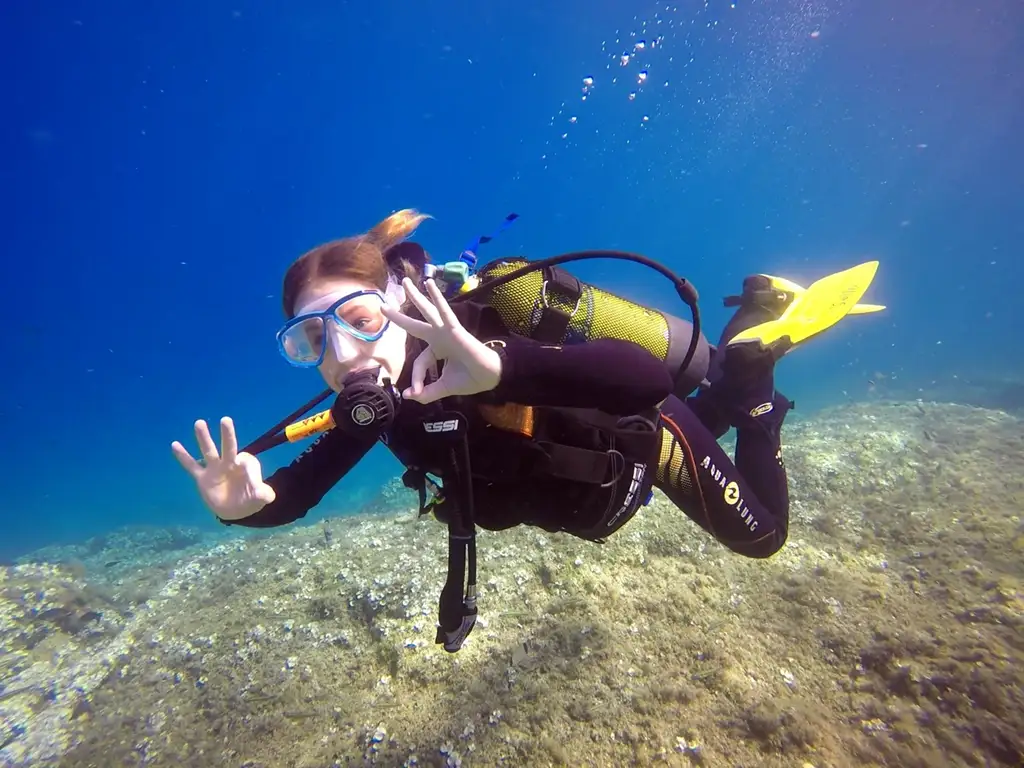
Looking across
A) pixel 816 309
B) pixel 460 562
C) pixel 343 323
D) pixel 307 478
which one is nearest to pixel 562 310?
pixel 343 323

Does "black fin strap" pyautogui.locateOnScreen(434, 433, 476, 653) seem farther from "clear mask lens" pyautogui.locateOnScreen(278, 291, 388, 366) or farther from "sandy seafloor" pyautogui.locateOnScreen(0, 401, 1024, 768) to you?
"sandy seafloor" pyautogui.locateOnScreen(0, 401, 1024, 768)

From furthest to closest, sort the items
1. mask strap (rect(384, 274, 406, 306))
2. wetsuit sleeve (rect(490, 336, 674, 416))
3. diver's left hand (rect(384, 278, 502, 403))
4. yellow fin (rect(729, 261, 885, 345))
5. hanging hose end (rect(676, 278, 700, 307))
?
yellow fin (rect(729, 261, 885, 345))
mask strap (rect(384, 274, 406, 306))
hanging hose end (rect(676, 278, 700, 307))
wetsuit sleeve (rect(490, 336, 674, 416))
diver's left hand (rect(384, 278, 502, 403))

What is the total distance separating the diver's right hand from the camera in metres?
2.27

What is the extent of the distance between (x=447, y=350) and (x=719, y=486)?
260 centimetres

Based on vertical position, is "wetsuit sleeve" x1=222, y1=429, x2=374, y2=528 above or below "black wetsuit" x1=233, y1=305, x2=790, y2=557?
above

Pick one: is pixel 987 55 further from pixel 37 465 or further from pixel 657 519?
pixel 37 465

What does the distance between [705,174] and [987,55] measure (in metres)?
56.7

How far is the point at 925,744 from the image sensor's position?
2.85 m

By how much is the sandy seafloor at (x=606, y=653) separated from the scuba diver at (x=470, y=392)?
151cm

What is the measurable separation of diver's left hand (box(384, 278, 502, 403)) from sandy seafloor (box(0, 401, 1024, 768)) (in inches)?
114

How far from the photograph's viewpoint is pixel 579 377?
1.75 meters

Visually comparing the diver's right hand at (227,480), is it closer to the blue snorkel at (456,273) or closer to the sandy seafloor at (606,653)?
the blue snorkel at (456,273)

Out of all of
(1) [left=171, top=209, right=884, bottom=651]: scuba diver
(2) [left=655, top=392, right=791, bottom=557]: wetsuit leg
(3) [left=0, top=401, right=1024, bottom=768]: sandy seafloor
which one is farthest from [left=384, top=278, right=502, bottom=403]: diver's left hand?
(3) [left=0, top=401, right=1024, bottom=768]: sandy seafloor

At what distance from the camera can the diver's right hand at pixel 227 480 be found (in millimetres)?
2266
